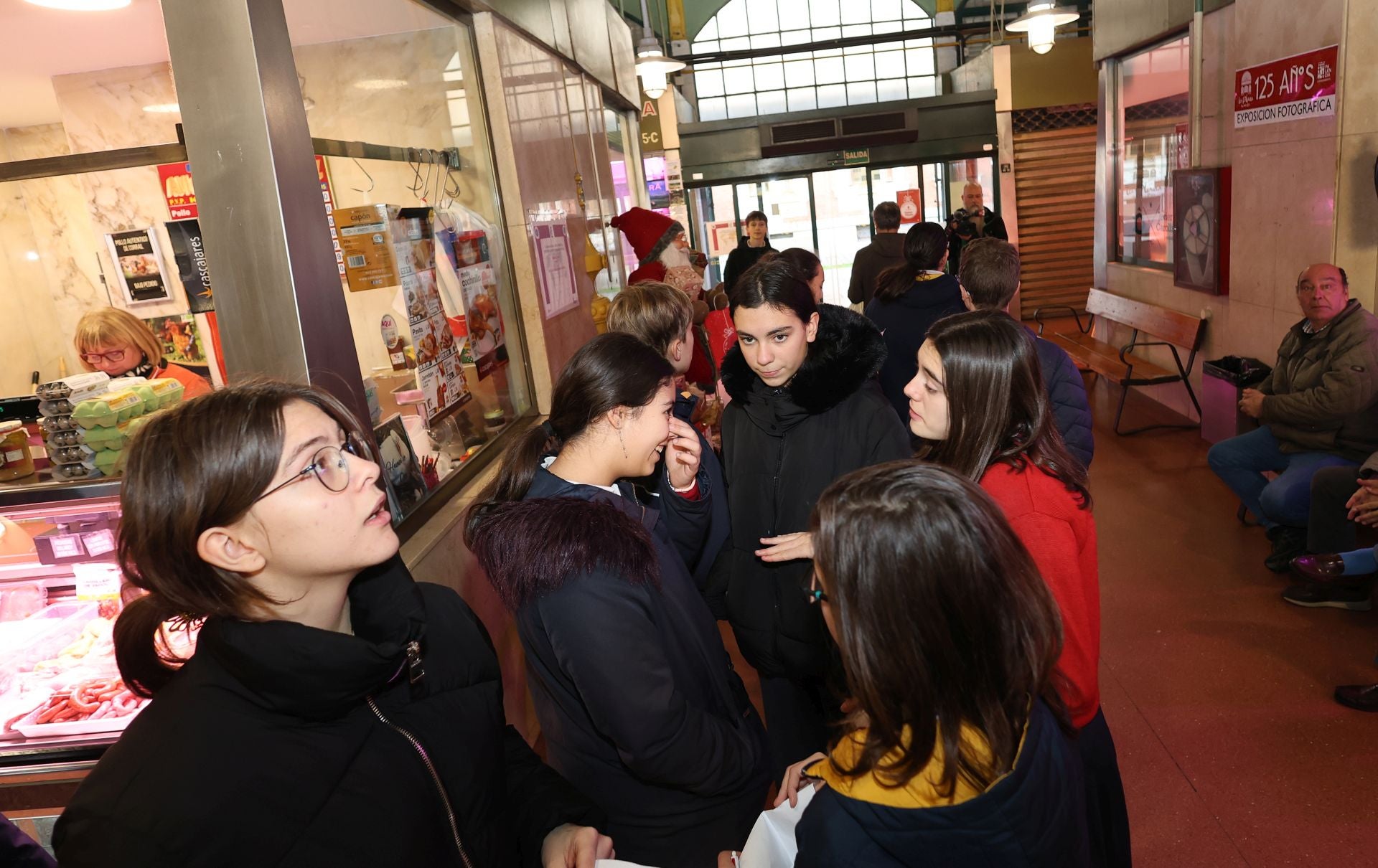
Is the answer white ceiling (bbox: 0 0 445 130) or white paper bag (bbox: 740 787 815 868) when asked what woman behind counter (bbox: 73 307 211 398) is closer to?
white ceiling (bbox: 0 0 445 130)

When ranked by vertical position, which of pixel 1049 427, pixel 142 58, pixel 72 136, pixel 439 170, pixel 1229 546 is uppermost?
pixel 142 58

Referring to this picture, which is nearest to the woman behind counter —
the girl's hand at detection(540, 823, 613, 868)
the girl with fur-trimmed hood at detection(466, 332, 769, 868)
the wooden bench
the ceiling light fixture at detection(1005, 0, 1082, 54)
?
the girl with fur-trimmed hood at detection(466, 332, 769, 868)

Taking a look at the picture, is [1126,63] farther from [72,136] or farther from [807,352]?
[72,136]

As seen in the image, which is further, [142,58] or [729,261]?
[729,261]

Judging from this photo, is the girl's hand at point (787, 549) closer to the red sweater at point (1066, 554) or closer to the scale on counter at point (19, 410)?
the red sweater at point (1066, 554)

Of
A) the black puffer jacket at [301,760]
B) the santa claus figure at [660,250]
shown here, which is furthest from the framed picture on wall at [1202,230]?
the black puffer jacket at [301,760]

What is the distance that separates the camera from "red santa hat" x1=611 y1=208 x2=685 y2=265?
19.4 ft

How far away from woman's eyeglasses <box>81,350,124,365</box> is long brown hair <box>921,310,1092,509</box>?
11.3ft

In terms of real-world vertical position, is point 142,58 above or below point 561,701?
above

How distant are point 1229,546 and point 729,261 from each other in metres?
5.23

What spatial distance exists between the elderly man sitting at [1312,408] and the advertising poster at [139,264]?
20.6 ft

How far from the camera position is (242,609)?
1359 mm

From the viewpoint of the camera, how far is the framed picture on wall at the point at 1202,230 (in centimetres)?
652

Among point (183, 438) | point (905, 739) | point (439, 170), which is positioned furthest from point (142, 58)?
point (905, 739)
